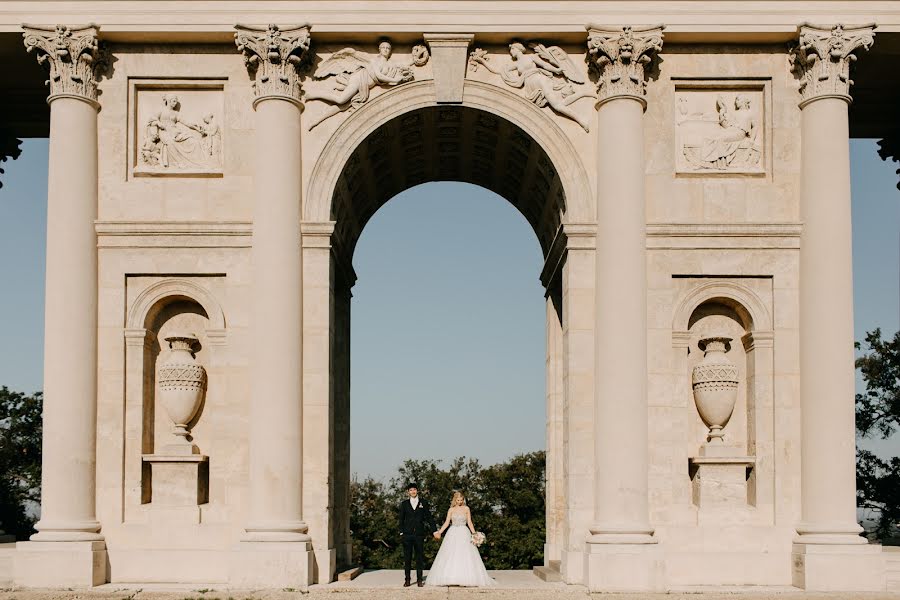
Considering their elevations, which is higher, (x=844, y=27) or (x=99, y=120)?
(x=844, y=27)

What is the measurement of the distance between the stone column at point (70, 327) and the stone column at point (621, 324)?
49.1 feet

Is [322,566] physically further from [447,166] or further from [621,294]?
[447,166]

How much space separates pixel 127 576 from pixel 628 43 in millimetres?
21871

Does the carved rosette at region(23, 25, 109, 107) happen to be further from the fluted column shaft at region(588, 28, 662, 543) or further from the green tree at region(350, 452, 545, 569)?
the green tree at region(350, 452, 545, 569)

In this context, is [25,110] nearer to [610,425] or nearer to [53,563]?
[53,563]

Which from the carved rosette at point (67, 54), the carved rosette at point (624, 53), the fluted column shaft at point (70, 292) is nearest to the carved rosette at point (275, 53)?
the carved rosette at point (67, 54)

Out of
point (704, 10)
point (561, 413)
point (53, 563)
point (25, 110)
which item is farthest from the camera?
point (25, 110)

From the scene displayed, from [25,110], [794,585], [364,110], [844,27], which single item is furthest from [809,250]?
[25,110]

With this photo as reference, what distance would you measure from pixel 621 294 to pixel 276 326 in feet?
33.9

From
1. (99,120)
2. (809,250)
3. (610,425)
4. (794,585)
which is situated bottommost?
(794,585)

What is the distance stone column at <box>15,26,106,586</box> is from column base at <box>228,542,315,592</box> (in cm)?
430

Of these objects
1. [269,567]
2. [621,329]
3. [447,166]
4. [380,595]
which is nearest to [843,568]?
[621,329]

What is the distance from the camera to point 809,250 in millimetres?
36625

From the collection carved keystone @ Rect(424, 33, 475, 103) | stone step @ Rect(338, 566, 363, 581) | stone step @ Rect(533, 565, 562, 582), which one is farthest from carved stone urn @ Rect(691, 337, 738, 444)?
stone step @ Rect(338, 566, 363, 581)
